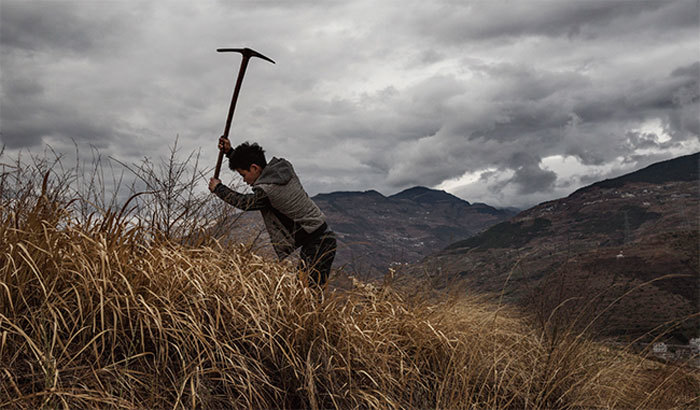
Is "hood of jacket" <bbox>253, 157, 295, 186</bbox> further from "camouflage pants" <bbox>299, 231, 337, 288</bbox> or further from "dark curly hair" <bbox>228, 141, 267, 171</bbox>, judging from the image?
"camouflage pants" <bbox>299, 231, 337, 288</bbox>

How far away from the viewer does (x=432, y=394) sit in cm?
365

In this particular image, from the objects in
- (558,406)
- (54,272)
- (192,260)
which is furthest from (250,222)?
(558,406)

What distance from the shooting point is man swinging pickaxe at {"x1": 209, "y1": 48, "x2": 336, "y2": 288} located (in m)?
4.55

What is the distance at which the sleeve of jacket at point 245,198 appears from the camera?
4.50 m

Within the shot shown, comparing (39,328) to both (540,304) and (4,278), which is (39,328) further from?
(540,304)

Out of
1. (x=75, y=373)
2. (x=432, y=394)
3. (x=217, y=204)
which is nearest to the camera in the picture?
(x=75, y=373)

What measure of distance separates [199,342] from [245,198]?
154 cm

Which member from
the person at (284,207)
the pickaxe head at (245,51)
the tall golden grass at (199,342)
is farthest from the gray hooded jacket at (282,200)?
the pickaxe head at (245,51)

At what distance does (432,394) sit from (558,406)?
37.9 inches

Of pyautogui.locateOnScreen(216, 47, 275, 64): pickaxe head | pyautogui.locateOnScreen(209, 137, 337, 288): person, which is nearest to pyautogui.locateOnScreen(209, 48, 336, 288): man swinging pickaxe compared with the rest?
pyautogui.locateOnScreen(209, 137, 337, 288): person

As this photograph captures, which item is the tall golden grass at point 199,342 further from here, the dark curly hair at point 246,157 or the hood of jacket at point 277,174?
the dark curly hair at point 246,157

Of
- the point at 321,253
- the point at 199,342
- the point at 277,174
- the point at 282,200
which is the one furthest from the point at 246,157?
the point at 199,342

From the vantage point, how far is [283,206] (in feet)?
15.1

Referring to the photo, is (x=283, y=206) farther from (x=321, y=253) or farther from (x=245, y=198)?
(x=321, y=253)
